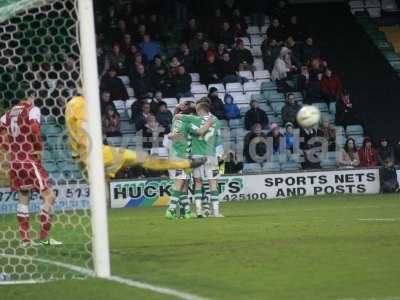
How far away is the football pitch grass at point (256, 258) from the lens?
27.9ft

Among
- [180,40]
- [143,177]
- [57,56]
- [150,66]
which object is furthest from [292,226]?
[180,40]

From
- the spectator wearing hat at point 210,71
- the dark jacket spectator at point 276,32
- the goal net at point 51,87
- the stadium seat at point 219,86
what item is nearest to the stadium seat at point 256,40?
the dark jacket spectator at point 276,32

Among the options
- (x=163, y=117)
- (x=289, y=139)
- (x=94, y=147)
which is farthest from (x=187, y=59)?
(x=94, y=147)

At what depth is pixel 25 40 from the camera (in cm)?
1295

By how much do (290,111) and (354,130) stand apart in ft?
6.43

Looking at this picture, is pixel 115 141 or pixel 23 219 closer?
pixel 23 219

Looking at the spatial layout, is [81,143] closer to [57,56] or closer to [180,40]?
[57,56]

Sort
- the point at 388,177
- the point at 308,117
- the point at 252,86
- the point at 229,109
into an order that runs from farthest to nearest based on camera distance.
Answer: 1. the point at 252,86
2. the point at 229,109
3. the point at 388,177
4. the point at 308,117

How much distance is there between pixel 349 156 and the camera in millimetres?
25922

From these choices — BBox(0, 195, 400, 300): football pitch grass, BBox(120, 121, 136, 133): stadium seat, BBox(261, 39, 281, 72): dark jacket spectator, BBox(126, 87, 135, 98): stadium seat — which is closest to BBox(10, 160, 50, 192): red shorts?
BBox(0, 195, 400, 300): football pitch grass

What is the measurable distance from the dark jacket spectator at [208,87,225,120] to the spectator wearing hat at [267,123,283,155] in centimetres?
138

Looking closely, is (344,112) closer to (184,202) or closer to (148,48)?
(148,48)

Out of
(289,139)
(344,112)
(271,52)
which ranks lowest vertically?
(289,139)

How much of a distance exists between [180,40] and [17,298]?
21043mm
